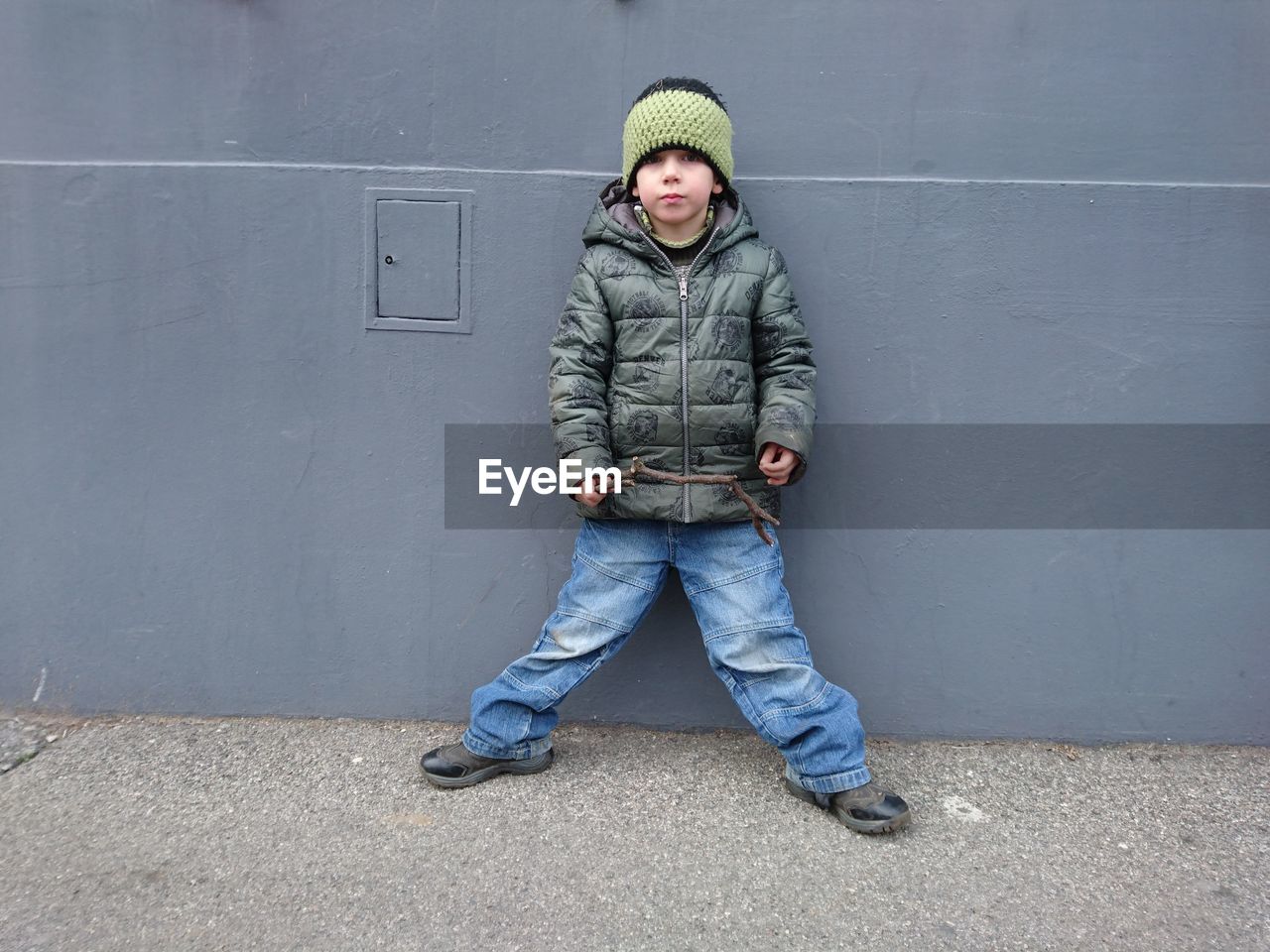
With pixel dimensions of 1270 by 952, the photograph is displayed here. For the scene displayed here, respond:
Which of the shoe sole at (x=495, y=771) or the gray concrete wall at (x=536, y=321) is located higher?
the gray concrete wall at (x=536, y=321)

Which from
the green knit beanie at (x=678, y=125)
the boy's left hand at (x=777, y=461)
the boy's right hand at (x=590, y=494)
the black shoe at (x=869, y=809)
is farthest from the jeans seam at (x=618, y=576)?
the green knit beanie at (x=678, y=125)

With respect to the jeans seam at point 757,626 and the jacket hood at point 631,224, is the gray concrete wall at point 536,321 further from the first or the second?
the jeans seam at point 757,626

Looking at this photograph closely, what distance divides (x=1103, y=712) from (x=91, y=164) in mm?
3493

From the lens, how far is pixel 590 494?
8.00 ft

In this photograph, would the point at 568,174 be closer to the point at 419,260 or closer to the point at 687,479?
the point at 419,260

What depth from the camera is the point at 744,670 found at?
8.41 ft

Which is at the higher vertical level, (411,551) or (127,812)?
(411,551)

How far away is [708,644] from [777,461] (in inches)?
21.7

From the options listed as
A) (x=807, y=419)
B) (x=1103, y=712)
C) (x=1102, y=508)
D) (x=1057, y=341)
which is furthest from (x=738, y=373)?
(x=1103, y=712)

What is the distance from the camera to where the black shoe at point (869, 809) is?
2479 mm

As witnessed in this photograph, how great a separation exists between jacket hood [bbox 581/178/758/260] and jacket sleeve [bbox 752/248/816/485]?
13 centimetres

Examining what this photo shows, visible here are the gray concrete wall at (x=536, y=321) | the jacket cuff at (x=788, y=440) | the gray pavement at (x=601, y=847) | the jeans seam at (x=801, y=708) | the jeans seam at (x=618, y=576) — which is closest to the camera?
the gray pavement at (x=601, y=847)

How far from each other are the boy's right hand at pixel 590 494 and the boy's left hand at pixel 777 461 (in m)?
0.43

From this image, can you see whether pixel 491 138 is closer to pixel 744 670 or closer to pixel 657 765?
pixel 744 670
